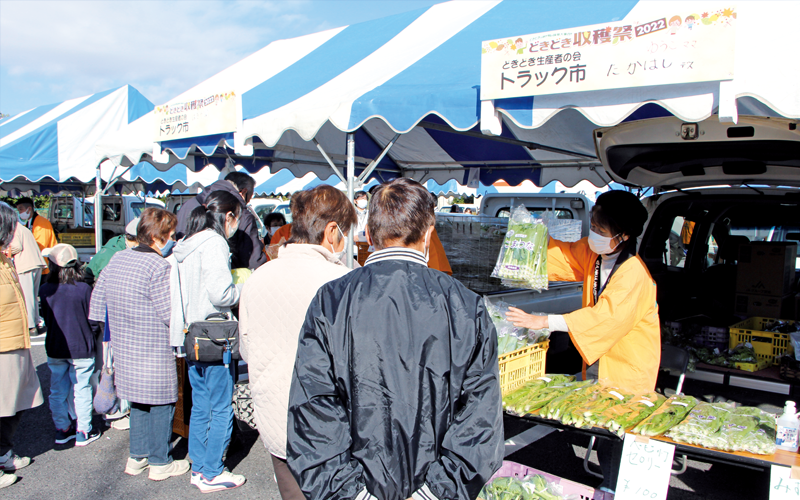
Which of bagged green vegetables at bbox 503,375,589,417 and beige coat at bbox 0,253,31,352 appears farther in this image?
beige coat at bbox 0,253,31,352

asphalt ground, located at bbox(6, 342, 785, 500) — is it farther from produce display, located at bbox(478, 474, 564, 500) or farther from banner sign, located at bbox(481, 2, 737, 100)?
banner sign, located at bbox(481, 2, 737, 100)

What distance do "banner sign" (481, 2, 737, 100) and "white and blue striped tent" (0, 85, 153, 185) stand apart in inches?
292

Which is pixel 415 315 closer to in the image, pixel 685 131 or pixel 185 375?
pixel 685 131

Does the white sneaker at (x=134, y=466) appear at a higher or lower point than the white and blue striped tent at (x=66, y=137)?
lower

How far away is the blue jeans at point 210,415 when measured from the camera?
11.1ft

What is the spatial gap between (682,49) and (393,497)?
2144mm

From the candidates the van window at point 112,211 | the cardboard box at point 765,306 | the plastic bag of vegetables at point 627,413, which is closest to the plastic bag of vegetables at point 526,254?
the plastic bag of vegetables at point 627,413

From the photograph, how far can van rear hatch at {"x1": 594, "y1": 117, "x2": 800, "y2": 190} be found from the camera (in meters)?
2.78

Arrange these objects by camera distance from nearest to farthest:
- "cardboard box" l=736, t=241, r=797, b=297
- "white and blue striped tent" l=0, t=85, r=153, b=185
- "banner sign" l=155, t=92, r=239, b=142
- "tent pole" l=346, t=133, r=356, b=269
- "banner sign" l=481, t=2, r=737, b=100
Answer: "banner sign" l=481, t=2, r=737, b=100 → "tent pole" l=346, t=133, r=356, b=269 → "banner sign" l=155, t=92, r=239, b=142 → "cardboard box" l=736, t=241, r=797, b=297 → "white and blue striped tent" l=0, t=85, r=153, b=185

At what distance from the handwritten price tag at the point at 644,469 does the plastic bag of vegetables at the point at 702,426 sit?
4.2 inches

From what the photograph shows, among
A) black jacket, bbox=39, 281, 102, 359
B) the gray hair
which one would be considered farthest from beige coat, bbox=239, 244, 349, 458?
black jacket, bbox=39, 281, 102, 359

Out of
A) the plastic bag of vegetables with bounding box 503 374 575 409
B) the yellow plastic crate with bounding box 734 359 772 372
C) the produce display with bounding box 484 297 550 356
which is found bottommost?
the yellow plastic crate with bounding box 734 359 772 372

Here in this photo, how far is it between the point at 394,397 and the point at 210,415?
2.59 metres

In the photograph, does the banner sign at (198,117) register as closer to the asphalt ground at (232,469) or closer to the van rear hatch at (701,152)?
the asphalt ground at (232,469)
